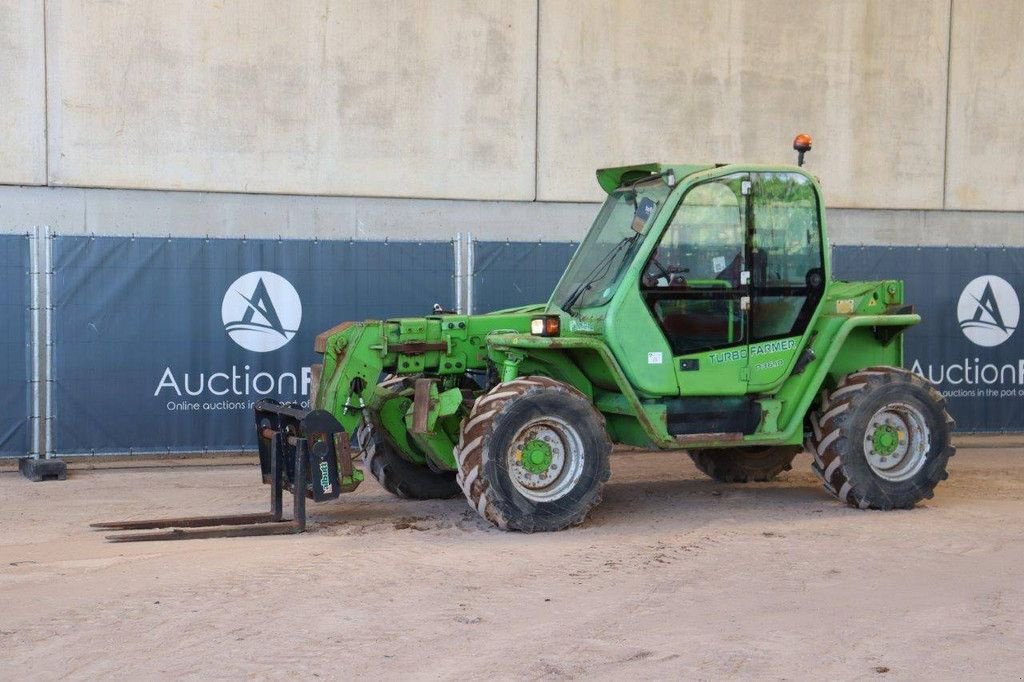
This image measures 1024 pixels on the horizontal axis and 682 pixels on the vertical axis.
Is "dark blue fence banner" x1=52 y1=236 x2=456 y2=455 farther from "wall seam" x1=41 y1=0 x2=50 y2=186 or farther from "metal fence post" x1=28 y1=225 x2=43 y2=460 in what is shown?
"wall seam" x1=41 y1=0 x2=50 y2=186

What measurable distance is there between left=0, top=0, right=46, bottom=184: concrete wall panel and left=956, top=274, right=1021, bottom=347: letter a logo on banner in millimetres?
9753

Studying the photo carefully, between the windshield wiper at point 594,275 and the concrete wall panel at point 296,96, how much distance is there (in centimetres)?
506

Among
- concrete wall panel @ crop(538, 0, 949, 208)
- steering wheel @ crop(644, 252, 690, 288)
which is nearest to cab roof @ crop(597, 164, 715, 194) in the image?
steering wheel @ crop(644, 252, 690, 288)

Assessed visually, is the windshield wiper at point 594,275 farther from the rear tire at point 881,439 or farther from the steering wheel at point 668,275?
the rear tire at point 881,439

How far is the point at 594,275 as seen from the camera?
905cm

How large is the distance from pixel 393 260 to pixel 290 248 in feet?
3.21

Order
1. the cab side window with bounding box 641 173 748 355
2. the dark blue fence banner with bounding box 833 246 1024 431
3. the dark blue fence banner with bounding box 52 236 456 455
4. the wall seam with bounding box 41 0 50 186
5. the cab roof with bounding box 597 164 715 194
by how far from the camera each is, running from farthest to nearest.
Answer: the dark blue fence banner with bounding box 833 246 1024 431, the wall seam with bounding box 41 0 50 186, the dark blue fence banner with bounding box 52 236 456 455, the cab roof with bounding box 597 164 715 194, the cab side window with bounding box 641 173 748 355

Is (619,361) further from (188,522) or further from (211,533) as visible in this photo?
(188,522)

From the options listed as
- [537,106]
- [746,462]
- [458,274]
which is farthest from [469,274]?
[746,462]

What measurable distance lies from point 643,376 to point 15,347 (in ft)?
19.4

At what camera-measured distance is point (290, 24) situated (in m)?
13.4

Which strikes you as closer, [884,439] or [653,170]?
[653,170]

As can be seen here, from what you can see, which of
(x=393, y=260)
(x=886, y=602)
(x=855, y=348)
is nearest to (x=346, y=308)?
(x=393, y=260)

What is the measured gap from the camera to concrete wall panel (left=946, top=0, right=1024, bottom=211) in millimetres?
15359
